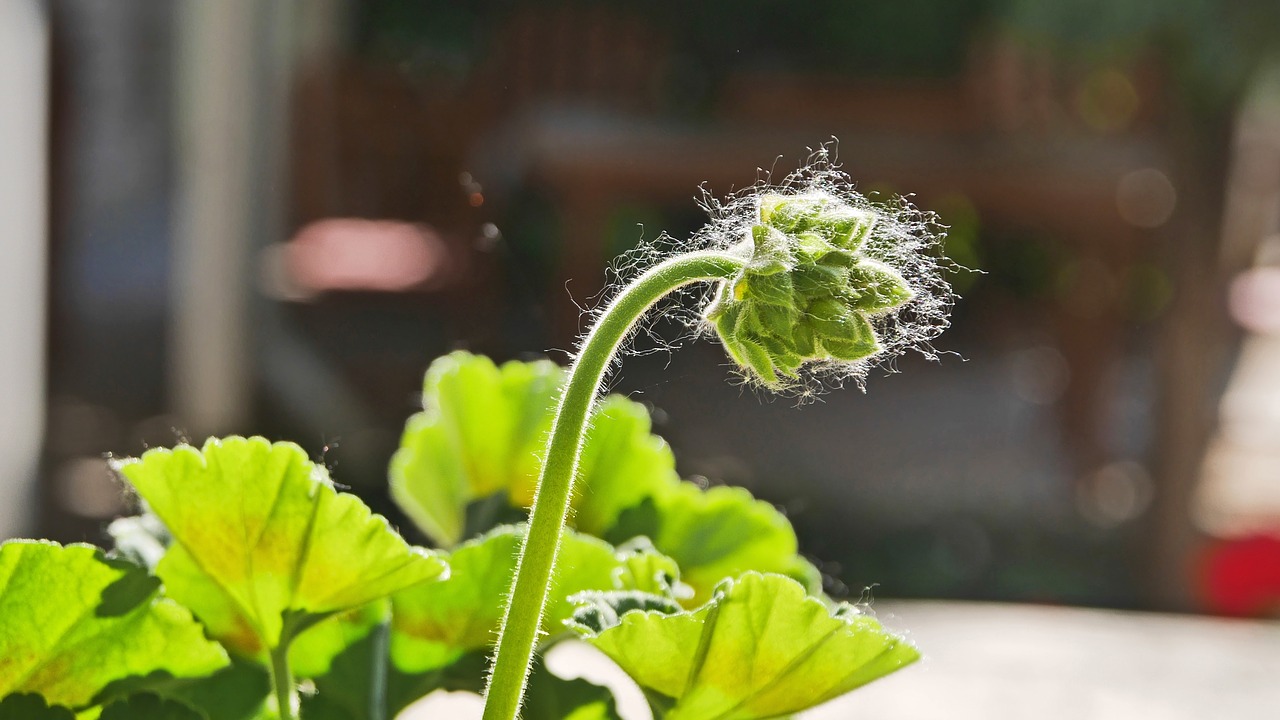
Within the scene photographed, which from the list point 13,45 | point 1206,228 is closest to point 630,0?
point 1206,228

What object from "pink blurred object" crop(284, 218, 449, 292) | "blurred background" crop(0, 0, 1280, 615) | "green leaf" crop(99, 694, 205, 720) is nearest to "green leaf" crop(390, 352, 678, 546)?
"green leaf" crop(99, 694, 205, 720)

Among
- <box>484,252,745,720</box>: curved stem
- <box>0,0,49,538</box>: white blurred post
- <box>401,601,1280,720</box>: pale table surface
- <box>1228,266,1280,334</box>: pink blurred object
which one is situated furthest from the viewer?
<box>1228,266,1280,334</box>: pink blurred object

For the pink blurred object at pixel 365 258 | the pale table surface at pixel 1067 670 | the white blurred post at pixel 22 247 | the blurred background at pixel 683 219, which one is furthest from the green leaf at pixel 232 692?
the pink blurred object at pixel 365 258

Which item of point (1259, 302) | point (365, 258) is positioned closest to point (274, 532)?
point (365, 258)

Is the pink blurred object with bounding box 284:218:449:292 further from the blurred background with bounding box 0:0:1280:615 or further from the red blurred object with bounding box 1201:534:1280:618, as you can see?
the red blurred object with bounding box 1201:534:1280:618

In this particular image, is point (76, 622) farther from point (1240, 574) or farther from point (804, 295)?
point (1240, 574)

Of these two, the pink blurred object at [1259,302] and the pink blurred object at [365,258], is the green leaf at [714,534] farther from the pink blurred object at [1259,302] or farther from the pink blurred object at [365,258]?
the pink blurred object at [1259,302]
